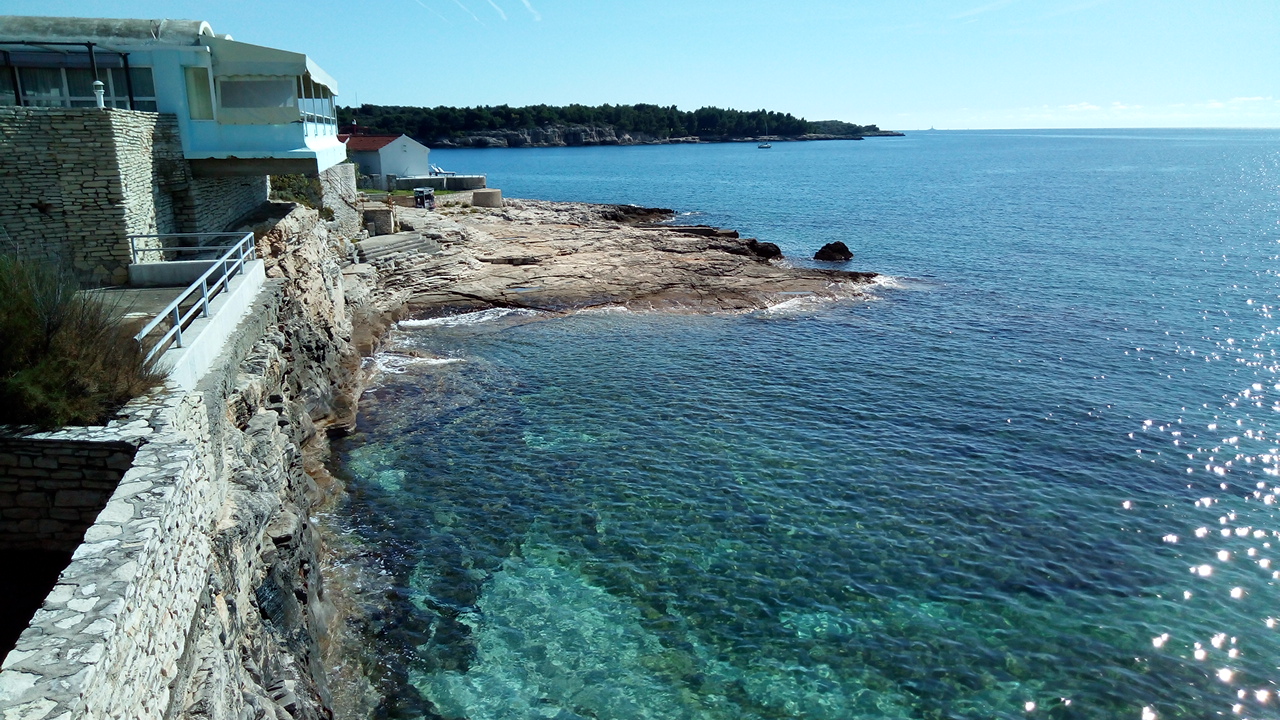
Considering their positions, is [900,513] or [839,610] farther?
[900,513]

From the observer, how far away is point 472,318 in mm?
35375

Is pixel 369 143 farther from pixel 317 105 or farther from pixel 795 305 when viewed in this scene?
pixel 795 305

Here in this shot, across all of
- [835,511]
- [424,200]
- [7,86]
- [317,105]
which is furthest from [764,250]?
[7,86]

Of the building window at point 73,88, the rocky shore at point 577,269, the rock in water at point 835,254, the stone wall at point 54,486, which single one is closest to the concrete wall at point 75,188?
the building window at point 73,88

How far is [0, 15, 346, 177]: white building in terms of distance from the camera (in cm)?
2067

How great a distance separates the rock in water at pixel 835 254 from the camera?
49062 mm

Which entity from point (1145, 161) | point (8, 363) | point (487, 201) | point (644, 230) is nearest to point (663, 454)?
point (8, 363)

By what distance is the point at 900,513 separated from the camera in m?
18.2

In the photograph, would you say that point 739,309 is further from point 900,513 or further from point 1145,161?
point 1145,161

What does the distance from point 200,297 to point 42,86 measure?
388 inches

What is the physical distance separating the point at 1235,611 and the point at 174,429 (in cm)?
1792

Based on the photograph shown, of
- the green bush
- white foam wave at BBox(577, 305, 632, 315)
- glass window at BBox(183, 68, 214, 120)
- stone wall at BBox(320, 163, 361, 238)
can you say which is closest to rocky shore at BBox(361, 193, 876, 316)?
white foam wave at BBox(577, 305, 632, 315)

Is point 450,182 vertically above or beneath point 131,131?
beneath

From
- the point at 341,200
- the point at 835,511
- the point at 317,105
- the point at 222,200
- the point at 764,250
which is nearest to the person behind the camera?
the point at 835,511
